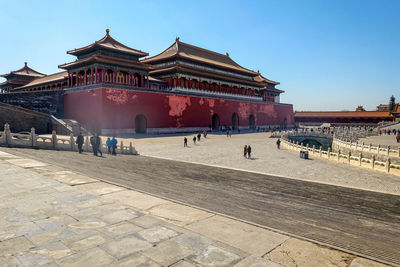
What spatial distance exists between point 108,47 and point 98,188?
28732 millimetres

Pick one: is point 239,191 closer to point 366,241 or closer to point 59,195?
point 366,241

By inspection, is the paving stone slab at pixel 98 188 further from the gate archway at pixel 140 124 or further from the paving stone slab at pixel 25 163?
the gate archway at pixel 140 124

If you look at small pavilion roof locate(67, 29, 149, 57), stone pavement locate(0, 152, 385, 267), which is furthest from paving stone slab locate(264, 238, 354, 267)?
small pavilion roof locate(67, 29, 149, 57)

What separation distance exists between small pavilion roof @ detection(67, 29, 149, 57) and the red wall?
19.0 feet

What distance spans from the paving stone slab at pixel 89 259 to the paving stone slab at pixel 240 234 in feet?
5.37

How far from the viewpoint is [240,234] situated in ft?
15.4

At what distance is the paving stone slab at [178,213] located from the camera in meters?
5.33

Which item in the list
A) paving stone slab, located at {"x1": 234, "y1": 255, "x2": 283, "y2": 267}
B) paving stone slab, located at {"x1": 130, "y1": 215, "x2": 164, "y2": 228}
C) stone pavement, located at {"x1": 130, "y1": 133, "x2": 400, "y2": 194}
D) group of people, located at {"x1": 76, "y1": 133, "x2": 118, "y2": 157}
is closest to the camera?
paving stone slab, located at {"x1": 234, "y1": 255, "x2": 283, "y2": 267}

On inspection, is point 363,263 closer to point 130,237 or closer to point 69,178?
point 130,237

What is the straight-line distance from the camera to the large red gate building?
97.7 ft

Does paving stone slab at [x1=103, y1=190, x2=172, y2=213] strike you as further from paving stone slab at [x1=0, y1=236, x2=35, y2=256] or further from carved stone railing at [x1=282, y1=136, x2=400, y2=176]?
carved stone railing at [x1=282, y1=136, x2=400, y2=176]

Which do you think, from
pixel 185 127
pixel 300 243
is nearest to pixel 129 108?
pixel 185 127

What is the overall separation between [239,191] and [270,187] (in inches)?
61.8

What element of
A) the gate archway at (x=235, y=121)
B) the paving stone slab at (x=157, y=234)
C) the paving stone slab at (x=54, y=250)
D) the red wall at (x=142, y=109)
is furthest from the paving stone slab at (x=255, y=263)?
the gate archway at (x=235, y=121)
